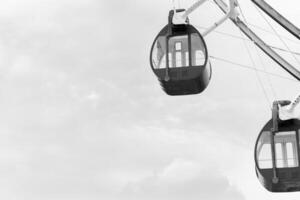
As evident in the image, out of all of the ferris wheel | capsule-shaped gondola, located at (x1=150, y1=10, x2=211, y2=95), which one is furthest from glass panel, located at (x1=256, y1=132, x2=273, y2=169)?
capsule-shaped gondola, located at (x1=150, y1=10, x2=211, y2=95)

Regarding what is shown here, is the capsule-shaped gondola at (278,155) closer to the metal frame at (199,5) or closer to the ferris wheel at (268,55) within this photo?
the ferris wheel at (268,55)

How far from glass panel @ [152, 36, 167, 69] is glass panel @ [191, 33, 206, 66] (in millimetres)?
688

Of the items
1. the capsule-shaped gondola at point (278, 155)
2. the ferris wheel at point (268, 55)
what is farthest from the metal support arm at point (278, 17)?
the capsule-shaped gondola at point (278, 155)

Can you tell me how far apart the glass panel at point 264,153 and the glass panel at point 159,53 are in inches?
114

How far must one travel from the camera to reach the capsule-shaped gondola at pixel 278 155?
781 inches

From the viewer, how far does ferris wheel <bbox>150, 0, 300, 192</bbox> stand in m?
19.9

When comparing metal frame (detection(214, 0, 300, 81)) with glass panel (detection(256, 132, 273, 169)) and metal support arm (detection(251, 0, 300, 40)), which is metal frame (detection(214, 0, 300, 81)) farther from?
glass panel (detection(256, 132, 273, 169))

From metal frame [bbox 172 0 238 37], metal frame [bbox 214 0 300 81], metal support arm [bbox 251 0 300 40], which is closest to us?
metal support arm [bbox 251 0 300 40]

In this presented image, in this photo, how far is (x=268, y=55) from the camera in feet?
67.1

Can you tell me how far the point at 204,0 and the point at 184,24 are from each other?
801 millimetres

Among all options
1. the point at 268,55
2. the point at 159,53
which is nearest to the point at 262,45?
the point at 268,55

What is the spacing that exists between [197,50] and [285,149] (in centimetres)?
306

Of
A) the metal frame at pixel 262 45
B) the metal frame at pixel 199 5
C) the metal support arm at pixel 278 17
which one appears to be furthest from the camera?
the metal frame at pixel 199 5

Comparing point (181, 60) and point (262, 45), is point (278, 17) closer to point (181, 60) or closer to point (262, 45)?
point (262, 45)
